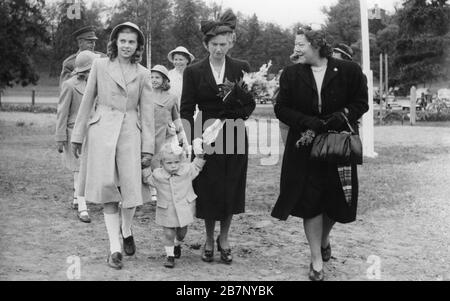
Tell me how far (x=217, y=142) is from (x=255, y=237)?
158cm

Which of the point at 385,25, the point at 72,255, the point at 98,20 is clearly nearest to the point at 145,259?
the point at 72,255

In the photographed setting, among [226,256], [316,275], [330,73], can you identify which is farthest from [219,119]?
[316,275]

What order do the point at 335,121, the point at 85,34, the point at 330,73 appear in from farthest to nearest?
the point at 85,34 < the point at 330,73 < the point at 335,121

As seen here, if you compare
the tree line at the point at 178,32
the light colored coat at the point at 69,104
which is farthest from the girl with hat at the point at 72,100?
the tree line at the point at 178,32

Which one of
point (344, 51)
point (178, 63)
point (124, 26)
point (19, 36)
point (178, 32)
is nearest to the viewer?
point (124, 26)

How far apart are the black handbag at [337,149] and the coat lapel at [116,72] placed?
69.5 inches

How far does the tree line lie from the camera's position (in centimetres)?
1767

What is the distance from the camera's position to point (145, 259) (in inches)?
234

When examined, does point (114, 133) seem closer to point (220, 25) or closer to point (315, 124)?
point (220, 25)

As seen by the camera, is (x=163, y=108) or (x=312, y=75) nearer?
(x=312, y=75)

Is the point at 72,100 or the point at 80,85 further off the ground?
the point at 80,85

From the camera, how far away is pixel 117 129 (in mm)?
5562

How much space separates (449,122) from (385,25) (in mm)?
24172

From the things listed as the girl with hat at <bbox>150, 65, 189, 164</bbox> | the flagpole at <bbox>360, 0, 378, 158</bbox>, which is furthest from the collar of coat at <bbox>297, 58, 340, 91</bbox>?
the flagpole at <bbox>360, 0, 378, 158</bbox>
